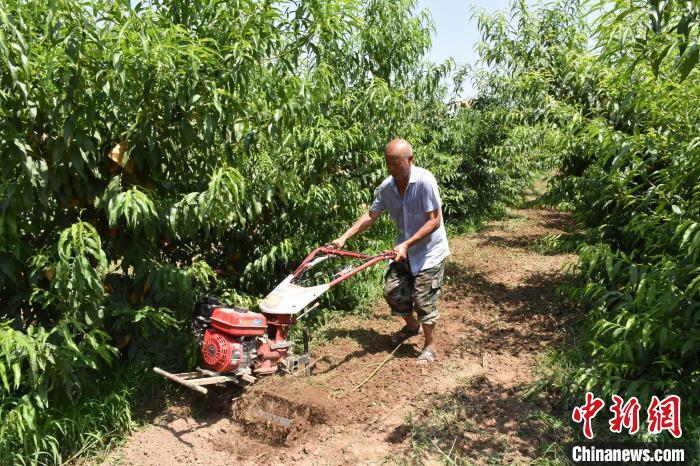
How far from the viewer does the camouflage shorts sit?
4289 mm

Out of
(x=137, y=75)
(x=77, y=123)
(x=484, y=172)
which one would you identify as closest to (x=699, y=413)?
(x=137, y=75)

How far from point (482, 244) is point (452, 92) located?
9.58 ft

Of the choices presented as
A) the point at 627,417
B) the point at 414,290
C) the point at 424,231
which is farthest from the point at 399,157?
the point at 627,417

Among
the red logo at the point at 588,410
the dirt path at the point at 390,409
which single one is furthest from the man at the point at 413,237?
the red logo at the point at 588,410

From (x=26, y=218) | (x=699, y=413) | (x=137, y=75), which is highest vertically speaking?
(x=137, y=75)

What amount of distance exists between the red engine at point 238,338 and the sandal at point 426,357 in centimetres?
109

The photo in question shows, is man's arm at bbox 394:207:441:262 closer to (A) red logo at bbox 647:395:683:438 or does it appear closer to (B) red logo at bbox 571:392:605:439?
(B) red logo at bbox 571:392:605:439

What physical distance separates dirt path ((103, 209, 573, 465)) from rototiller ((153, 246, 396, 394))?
196 millimetres

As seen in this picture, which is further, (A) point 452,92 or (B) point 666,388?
(A) point 452,92

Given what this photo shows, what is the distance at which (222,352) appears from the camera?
11.5 ft

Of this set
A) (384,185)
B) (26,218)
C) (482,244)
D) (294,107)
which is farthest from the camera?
(482,244)

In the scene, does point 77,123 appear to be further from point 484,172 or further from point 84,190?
point 484,172

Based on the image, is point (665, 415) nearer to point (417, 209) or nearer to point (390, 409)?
point (390, 409)

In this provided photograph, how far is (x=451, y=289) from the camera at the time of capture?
20.1 ft
